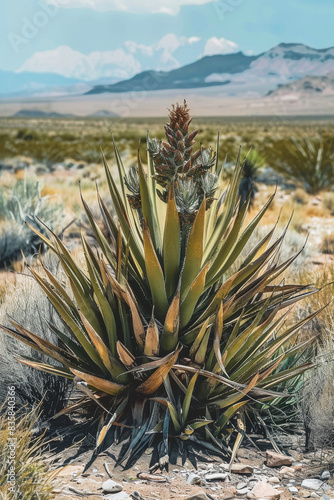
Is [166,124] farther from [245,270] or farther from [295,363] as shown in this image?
[295,363]

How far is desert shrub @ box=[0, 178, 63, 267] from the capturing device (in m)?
9.38

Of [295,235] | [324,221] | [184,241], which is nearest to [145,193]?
[184,241]

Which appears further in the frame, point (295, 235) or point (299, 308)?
point (295, 235)

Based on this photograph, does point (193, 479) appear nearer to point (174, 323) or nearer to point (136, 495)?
point (136, 495)

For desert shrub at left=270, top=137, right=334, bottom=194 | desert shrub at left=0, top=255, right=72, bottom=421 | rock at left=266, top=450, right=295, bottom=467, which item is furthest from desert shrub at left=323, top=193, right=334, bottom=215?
rock at left=266, top=450, right=295, bottom=467

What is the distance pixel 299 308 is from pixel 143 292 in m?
2.41

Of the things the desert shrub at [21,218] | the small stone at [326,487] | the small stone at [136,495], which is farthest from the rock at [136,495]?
the desert shrub at [21,218]

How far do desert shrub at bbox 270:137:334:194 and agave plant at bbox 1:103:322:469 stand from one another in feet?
43.2

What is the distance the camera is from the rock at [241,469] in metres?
3.25

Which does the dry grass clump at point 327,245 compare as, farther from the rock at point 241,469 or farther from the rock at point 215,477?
the rock at point 215,477

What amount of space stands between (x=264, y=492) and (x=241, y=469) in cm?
26

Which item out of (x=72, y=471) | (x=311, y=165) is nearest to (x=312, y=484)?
(x=72, y=471)

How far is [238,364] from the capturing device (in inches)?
143

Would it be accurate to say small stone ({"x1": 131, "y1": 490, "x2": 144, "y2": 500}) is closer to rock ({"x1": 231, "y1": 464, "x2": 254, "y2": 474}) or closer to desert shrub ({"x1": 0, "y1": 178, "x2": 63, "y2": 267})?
rock ({"x1": 231, "y1": 464, "x2": 254, "y2": 474})
